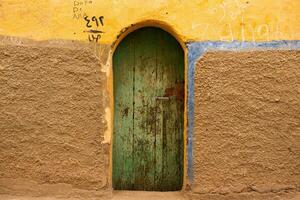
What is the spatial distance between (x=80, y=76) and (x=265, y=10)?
A: 182 cm

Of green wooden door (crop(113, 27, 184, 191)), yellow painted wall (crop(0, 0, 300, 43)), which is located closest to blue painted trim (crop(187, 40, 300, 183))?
yellow painted wall (crop(0, 0, 300, 43))

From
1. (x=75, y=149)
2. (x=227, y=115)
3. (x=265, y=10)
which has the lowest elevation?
(x=75, y=149)

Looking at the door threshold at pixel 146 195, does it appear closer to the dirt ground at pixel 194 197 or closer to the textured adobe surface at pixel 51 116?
the dirt ground at pixel 194 197

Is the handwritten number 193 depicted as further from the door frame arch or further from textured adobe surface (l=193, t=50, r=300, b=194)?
textured adobe surface (l=193, t=50, r=300, b=194)

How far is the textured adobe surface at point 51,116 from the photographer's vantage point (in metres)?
4.12

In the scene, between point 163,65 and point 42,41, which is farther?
point 163,65

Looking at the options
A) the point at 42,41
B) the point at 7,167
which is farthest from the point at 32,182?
the point at 42,41

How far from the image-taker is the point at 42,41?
4137mm

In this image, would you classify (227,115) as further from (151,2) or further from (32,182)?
(32,182)

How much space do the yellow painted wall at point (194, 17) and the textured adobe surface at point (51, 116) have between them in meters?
0.26

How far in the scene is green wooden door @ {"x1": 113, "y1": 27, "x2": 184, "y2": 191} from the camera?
14.6 feet

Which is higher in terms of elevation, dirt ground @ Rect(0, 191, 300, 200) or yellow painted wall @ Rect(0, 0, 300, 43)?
yellow painted wall @ Rect(0, 0, 300, 43)

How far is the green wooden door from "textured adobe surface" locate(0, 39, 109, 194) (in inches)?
15.2

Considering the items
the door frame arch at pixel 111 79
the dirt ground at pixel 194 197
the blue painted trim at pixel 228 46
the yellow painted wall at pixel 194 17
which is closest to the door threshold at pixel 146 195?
the dirt ground at pixel 194 197
